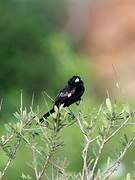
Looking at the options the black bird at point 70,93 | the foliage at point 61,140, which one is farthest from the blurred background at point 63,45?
the foliage at point 61,140

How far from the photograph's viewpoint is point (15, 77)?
2141 cm

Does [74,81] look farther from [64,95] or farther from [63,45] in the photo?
[63,45]

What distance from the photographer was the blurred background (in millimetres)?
21406

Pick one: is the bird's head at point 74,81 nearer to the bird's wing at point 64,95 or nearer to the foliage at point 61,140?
the bird's wing at point 64,95

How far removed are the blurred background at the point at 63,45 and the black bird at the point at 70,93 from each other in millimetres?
14864

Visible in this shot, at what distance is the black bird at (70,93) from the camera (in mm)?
3180

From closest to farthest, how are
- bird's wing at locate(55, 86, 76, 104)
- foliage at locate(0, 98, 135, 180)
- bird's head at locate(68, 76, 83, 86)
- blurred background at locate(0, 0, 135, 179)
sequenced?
foliage at locate(0, 98, 135, 180) < bird's wing at locate(55, 86, 76, 104) < bird's head at locate(68, 76, 83, 86) < blurred background at locate(0, 0, 135, 179)

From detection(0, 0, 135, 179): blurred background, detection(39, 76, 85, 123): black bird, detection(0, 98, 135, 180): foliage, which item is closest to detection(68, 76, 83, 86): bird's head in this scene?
detection(39, 76, 85, 123): black bird

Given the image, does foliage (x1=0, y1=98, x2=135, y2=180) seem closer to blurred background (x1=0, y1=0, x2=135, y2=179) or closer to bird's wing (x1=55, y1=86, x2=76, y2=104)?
bird's wing (x1=55, y1=86, x2=76, y2=104)

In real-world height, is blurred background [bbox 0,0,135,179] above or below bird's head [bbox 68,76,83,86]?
below

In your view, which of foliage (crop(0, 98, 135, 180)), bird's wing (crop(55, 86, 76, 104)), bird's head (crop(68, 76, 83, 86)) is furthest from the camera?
bird's head (crop(68, 76, 83, 86))

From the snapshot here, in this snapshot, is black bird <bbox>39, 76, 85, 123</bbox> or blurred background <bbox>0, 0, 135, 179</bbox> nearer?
black bird <bbox>39, 76, 85, 123</bbox>

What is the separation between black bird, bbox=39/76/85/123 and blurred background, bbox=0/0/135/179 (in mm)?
14864

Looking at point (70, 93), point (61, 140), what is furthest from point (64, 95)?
point (61, 140)
